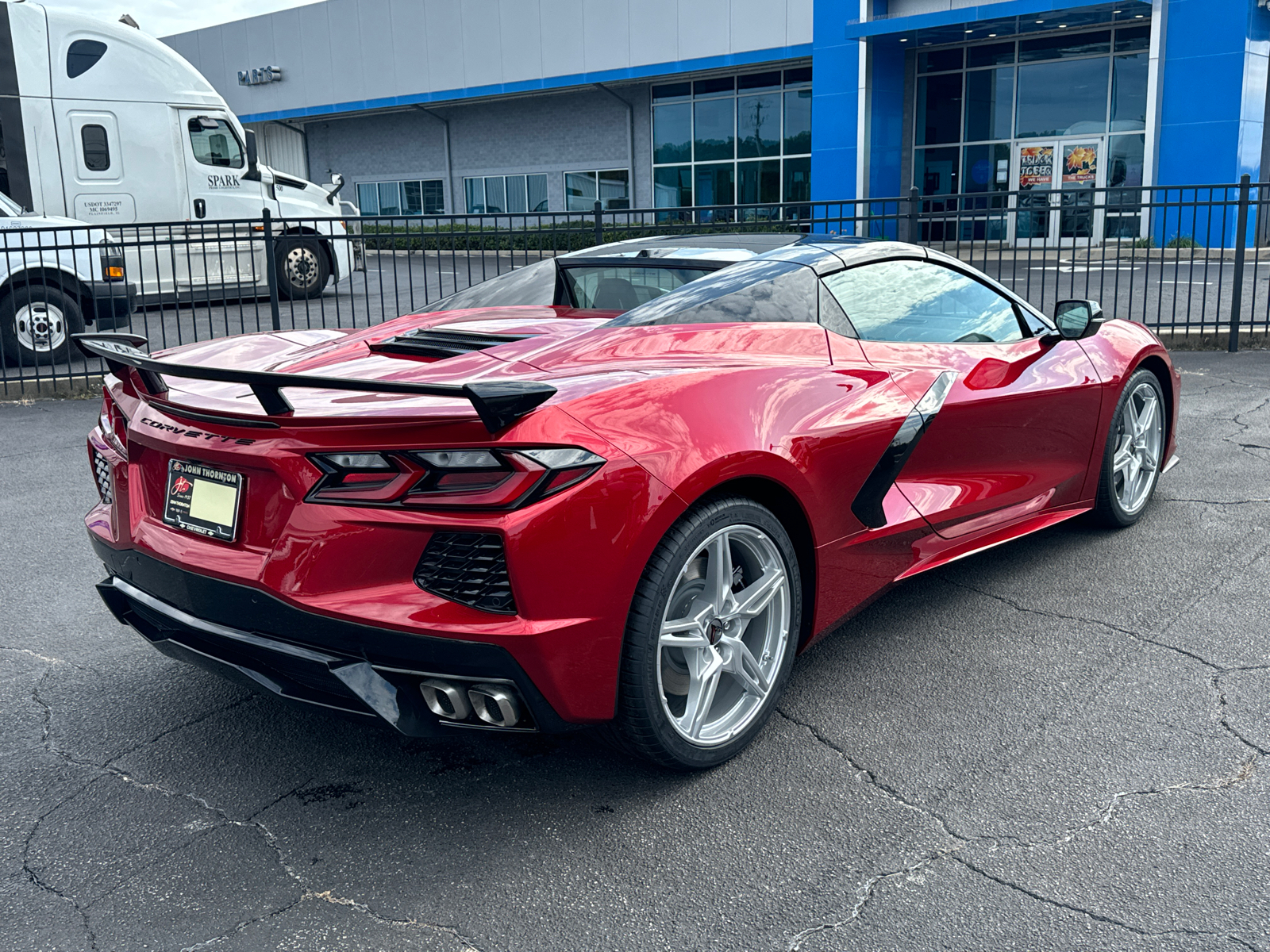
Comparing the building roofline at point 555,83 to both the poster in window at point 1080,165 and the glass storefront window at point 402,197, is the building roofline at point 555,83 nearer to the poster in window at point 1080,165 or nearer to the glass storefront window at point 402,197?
the glass storefront window at point 402,197

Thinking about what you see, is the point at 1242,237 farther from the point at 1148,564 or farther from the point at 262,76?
the point at 262,76

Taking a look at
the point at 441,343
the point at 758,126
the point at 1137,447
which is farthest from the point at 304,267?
the point at 758,126

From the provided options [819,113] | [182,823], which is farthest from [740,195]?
[182,823]

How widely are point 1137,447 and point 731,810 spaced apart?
3200 mm

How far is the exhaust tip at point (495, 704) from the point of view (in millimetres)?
2531

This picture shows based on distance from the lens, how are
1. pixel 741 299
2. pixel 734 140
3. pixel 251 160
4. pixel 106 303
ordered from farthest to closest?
pixel 734 140 → pixel 251 160 → pixel 106 303 → pixel 741 299

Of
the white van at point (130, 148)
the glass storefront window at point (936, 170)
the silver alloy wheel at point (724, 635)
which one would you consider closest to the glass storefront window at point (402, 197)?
the glass storefront window at point (936, 170)

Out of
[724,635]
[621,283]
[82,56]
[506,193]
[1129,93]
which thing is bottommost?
[724,635]

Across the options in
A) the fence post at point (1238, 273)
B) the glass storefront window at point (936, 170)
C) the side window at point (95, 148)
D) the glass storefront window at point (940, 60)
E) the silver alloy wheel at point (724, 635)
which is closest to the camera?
the silver alloy wheel at point (724, 635)

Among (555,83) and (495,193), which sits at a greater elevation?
(555,83)

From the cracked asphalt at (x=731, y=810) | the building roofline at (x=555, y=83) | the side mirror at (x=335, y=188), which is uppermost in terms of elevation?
the building roofline at (x=555, y=83)

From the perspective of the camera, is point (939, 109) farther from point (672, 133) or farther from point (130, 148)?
point (130, 148)

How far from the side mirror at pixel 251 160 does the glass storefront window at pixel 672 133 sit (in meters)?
17.7

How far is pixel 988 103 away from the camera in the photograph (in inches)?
1041
